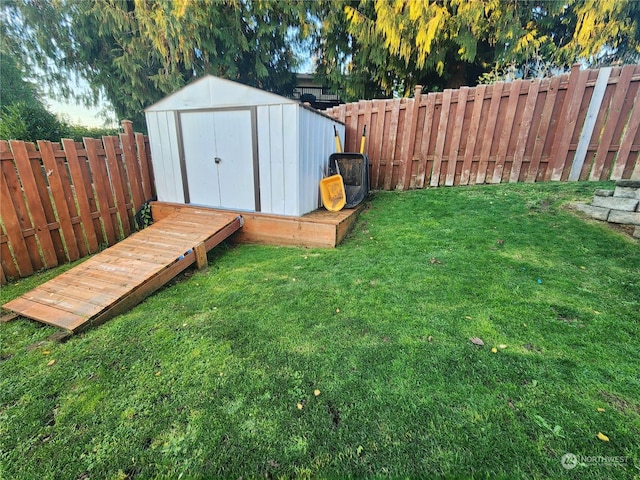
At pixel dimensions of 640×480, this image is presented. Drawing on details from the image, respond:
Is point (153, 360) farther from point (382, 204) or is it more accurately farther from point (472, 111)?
point (472, 111)

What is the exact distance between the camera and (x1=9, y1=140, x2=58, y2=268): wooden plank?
10.6 feet

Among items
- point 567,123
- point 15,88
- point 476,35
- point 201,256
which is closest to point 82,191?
point 201,256

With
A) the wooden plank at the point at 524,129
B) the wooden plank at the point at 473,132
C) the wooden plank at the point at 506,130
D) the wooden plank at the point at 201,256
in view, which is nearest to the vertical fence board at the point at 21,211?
the wooden plank at the point at 201,256

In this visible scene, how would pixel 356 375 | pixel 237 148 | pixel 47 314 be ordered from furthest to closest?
pixel 237 148 < pixel 47 314 < pixel 356 375

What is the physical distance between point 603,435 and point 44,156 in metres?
5.65

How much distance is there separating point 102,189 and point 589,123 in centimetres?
745

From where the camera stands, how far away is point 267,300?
2742 millimetres

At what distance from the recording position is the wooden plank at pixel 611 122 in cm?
388

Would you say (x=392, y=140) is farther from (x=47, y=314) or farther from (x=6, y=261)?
(x=6, y=261)

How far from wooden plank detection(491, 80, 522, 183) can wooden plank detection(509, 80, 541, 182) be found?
0.14m

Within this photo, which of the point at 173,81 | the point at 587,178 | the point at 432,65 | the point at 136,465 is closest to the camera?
the point at 136,465

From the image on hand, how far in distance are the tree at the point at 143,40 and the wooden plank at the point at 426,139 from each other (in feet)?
18.4

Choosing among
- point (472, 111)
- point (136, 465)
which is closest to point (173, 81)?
point (472, 111)

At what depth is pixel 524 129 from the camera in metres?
4.63
